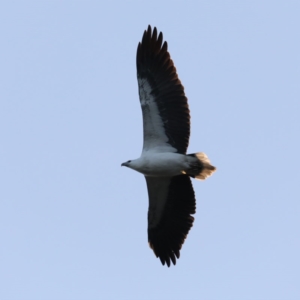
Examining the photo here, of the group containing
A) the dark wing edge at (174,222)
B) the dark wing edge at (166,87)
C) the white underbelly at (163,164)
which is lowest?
the dark wing edge at (174,222)

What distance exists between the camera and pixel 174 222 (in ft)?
59.2

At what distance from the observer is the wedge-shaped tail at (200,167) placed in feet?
55.7

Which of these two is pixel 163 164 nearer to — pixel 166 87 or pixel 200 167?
pixel 200 167

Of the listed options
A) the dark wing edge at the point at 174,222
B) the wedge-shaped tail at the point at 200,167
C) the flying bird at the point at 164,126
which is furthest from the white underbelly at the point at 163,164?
the dark wing edge at the point at 174,222

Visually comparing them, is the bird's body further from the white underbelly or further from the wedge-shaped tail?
the wedge-shaped tail

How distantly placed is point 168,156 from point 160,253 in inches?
94.0

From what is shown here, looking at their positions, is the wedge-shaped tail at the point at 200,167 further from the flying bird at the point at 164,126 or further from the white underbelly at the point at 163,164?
the white underbelly at the point at 163,164

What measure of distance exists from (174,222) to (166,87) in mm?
2794

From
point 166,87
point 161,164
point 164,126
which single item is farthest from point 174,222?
point 166,87

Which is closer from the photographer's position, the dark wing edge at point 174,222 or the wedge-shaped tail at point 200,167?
the wedge-shaped tail at point 200,167

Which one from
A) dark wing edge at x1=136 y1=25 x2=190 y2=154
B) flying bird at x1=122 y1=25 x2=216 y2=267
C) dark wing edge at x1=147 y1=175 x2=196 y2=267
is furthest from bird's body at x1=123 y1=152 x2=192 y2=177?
dark wing edge at x1=147 y1=175 x2=196 y2=267

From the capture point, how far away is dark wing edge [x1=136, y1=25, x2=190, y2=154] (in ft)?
56.0

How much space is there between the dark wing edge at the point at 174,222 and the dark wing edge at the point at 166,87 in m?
0.92

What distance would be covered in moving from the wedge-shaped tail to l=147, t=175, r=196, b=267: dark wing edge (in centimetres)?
46
